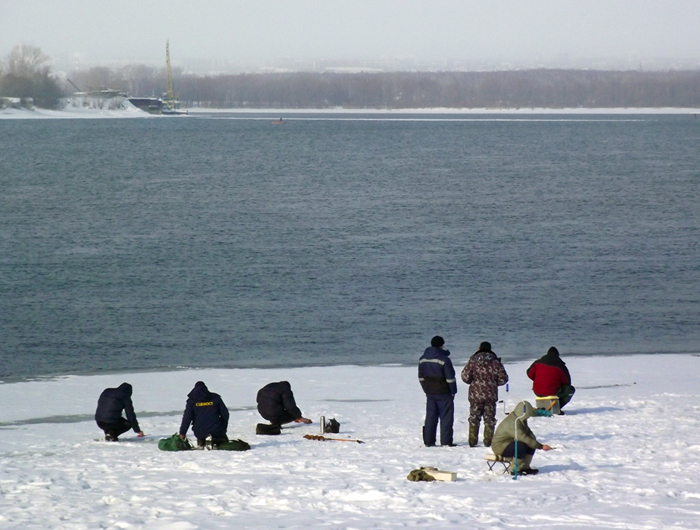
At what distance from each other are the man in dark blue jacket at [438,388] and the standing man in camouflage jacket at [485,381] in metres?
0.22

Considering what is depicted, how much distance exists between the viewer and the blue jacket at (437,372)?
1028 centimetres

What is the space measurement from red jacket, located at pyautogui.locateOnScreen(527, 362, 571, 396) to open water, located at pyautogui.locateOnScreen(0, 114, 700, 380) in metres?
9.57

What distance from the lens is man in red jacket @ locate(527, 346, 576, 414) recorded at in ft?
40.6

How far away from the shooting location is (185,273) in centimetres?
3528

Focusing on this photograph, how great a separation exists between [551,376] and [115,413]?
231 inches

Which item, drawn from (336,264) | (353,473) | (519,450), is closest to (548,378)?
(519,450)

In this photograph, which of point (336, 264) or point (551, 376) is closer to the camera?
point (551, 376)

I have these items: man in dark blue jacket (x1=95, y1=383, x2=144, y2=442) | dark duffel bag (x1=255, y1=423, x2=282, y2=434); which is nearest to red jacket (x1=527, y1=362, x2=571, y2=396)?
dark duffel bag (x1=255, y1=423, x2=282, y2=434)

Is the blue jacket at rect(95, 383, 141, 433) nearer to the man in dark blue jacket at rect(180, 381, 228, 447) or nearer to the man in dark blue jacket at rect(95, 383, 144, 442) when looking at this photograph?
the man in dark blue jacket at rect(95, 383, 144, 442)

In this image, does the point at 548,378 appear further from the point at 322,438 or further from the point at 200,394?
the point at 200,394

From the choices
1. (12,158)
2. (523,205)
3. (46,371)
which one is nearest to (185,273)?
(46,371)

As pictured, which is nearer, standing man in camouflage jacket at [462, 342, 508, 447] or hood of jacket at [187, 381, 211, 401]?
standing man in camouflage jacket at [462, 342, 508, 447]

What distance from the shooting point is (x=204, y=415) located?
10.3 metres

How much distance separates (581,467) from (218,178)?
7399cm
